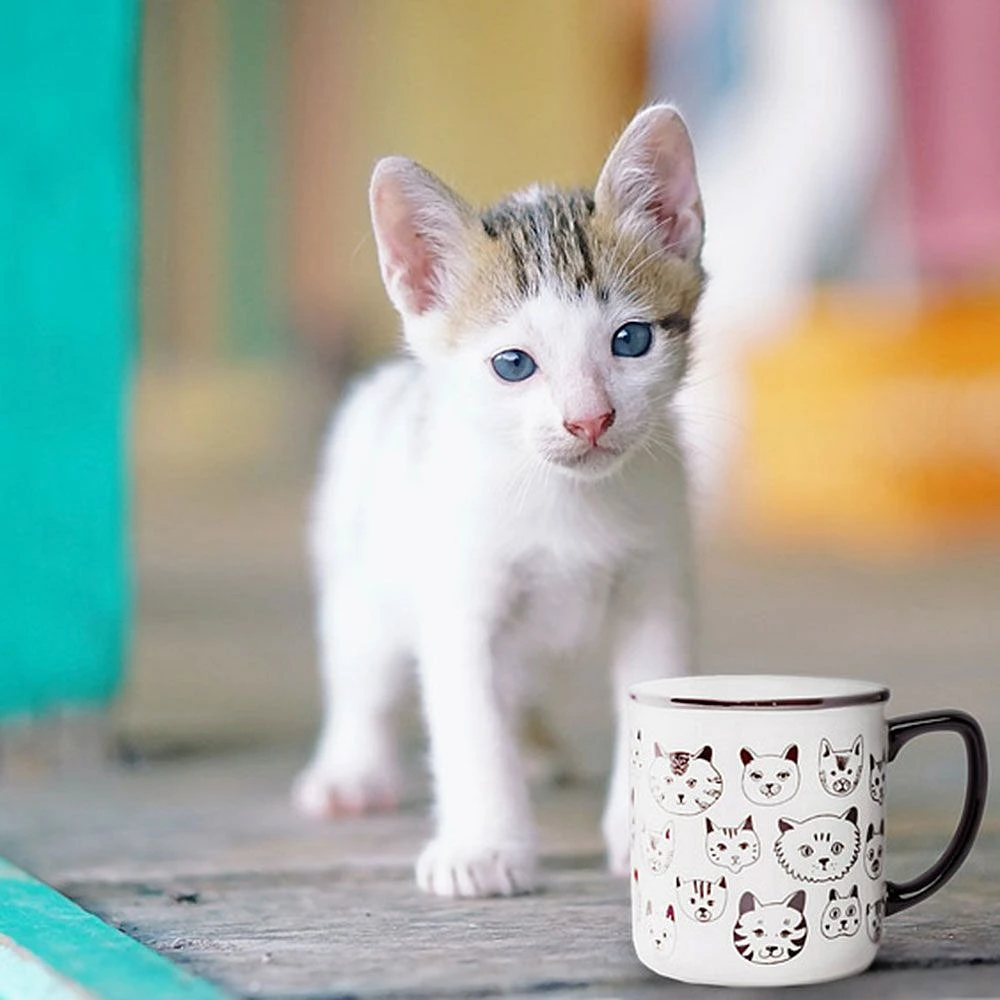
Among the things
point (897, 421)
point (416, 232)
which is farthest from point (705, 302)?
point (897, 421)

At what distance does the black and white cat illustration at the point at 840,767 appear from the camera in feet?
3.15

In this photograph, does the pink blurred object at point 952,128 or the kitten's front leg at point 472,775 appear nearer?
the kitten's front leg at point 472,775

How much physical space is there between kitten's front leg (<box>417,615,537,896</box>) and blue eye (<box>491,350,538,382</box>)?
0.22 m

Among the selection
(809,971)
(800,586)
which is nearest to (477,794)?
(809,971)

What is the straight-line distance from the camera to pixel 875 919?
3.26ft

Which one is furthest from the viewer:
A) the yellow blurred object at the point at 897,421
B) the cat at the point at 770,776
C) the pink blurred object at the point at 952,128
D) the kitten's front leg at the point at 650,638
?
the pink blurred object at the point at 952,128

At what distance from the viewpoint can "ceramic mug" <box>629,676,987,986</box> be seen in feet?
3.13

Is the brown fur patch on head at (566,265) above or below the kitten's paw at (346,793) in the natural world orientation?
above

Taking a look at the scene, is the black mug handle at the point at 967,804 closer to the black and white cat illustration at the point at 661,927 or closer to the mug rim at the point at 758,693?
the mug rim at the point at 758,693

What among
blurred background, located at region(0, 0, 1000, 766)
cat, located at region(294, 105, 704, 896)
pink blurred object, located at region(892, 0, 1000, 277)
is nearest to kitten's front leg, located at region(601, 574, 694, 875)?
cat, located at region(294, 105, 704, 896)

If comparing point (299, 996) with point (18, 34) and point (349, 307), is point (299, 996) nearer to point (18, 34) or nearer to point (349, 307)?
point (18, 34)

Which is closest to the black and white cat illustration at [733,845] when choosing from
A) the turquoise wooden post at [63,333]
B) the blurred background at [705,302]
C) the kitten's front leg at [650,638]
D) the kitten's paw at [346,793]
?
the kitten's front leg at [650,638]

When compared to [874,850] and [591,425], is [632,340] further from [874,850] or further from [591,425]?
[874,850]

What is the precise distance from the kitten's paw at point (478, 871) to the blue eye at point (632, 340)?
37cm
